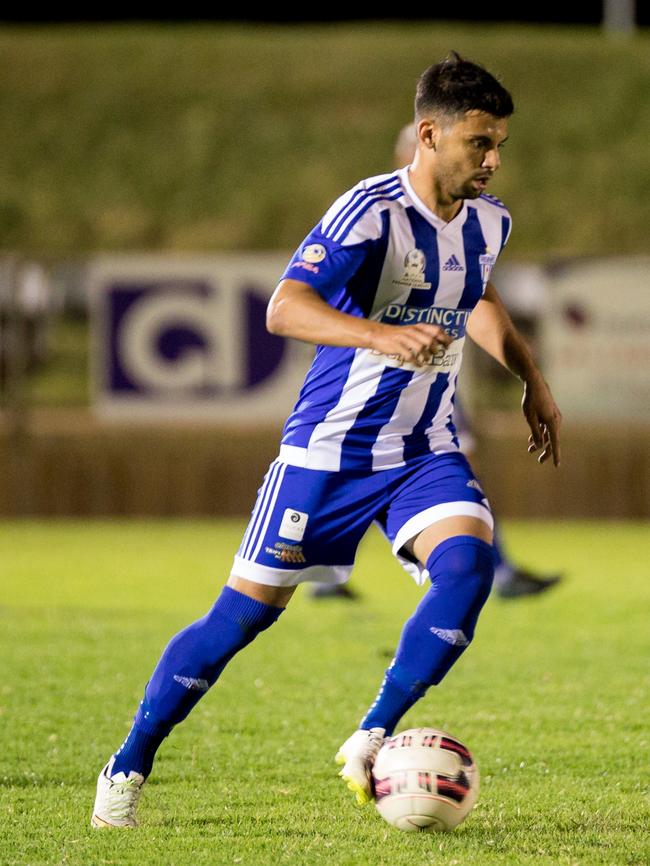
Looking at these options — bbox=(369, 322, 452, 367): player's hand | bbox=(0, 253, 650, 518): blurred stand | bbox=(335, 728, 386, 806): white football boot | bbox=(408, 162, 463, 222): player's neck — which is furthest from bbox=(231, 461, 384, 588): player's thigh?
bbox=(0, 253, 650, 518): blurred stand

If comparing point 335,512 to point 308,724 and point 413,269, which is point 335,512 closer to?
point 413,269

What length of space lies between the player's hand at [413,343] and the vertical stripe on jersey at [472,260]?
2.17 ft

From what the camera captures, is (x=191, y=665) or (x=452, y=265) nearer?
(x=191, y=665)

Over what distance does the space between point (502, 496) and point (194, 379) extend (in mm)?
3115

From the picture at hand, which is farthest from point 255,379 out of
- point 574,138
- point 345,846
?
point 574,138

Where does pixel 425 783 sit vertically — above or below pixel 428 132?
below

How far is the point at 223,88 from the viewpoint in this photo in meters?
29.8

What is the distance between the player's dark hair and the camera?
14.0 feet

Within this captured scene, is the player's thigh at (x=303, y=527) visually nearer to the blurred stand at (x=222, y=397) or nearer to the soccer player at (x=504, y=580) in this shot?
the soccer player at (x=504, y=580)

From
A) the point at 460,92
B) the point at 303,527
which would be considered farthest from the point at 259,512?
the point at 460,92

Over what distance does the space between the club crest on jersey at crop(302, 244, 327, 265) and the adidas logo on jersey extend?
411mm

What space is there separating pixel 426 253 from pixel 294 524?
825 millimetres

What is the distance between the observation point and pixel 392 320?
4410 mm

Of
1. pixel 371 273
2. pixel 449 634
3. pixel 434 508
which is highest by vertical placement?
pixel 371 273
